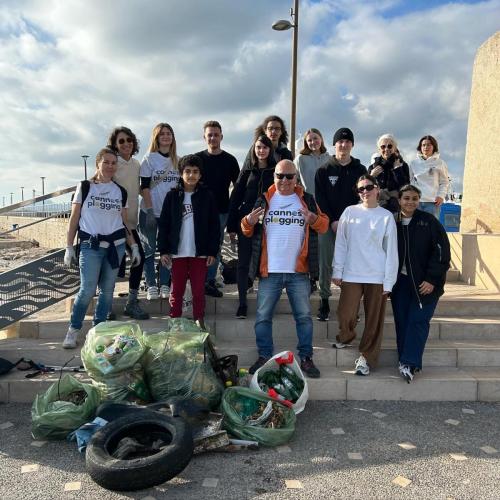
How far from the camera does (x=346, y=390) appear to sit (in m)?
4.08

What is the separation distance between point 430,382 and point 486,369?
2.47 feet

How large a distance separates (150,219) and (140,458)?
9.26 feet

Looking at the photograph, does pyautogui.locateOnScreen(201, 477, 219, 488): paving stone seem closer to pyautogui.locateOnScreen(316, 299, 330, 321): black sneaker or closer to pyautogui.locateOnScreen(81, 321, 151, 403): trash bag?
pyautogui.locateOnScreen(81, 321, 151, 403): trash bag

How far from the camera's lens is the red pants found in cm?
446

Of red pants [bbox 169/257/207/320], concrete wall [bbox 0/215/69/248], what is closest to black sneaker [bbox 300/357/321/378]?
red pants [bbox 169/257/207/320]

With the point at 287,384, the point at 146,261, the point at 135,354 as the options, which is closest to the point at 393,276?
the point at 287,384

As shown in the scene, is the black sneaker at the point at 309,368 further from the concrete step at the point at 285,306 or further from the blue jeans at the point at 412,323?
the concrete step at the point at 285,306

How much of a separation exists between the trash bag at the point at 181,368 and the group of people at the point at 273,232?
24.1 inches

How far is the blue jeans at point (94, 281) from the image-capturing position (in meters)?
4.38

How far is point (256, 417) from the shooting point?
132 inches

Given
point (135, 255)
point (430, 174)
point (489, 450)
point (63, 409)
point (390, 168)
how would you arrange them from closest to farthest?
1. point (489, 450)
2. point (63, 409)
3. point (135, 255)
4. point (390, 168)
5. point (430, 174)

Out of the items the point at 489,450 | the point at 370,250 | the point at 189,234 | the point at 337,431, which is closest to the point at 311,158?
the point at 370,250

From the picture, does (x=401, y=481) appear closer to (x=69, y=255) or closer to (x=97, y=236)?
(x=97, y=236)

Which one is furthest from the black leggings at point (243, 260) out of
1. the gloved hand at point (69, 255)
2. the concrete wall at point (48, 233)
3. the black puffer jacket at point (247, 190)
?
the concrete wall at point (48, 233)
